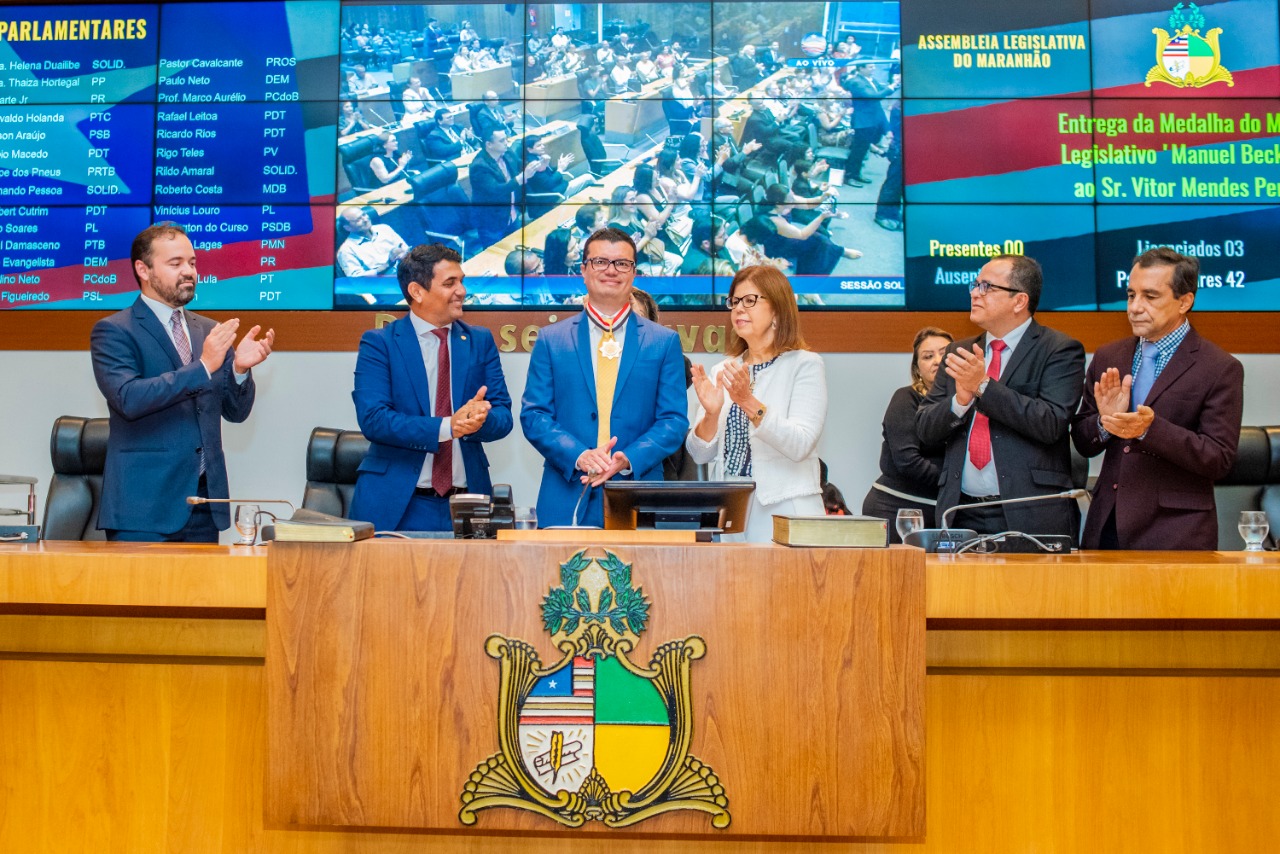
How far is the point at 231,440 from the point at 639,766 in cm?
346

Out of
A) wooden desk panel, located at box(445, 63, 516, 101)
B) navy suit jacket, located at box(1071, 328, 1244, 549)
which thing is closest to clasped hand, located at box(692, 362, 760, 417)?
navy suit jacket, located at box(1071, 328, 1244, 549)

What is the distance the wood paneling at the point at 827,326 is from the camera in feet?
13.9

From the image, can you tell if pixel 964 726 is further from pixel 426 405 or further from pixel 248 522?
pixel 426 405

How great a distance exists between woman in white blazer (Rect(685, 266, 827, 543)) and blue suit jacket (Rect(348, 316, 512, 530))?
2.43 feet

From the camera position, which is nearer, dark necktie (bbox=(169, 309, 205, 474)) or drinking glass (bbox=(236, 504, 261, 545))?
drinking glass (bbox=(236, 504, 261, 545))

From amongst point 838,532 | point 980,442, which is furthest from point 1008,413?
point 838,532

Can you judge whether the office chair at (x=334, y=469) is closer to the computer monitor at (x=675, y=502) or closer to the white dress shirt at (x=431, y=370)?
the white dress shirt at (x=431, y=370)

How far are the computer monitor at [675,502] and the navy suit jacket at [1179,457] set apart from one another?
1.39 metres

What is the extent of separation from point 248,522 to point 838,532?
1.34 meters

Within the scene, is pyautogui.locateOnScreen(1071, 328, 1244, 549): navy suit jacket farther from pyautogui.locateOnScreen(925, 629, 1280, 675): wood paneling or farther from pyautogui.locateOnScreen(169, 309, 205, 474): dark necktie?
pyautogui.locateOnScreen(169, 309, 205, 474): dark necktie

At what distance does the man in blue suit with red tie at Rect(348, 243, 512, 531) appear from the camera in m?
3.04

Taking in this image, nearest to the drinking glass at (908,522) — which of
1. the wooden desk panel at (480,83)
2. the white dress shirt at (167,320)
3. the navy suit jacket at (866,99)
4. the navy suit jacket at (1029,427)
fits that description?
the navy suit jacket at (1029,427)

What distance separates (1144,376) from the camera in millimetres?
2967

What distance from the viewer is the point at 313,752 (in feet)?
5.03
